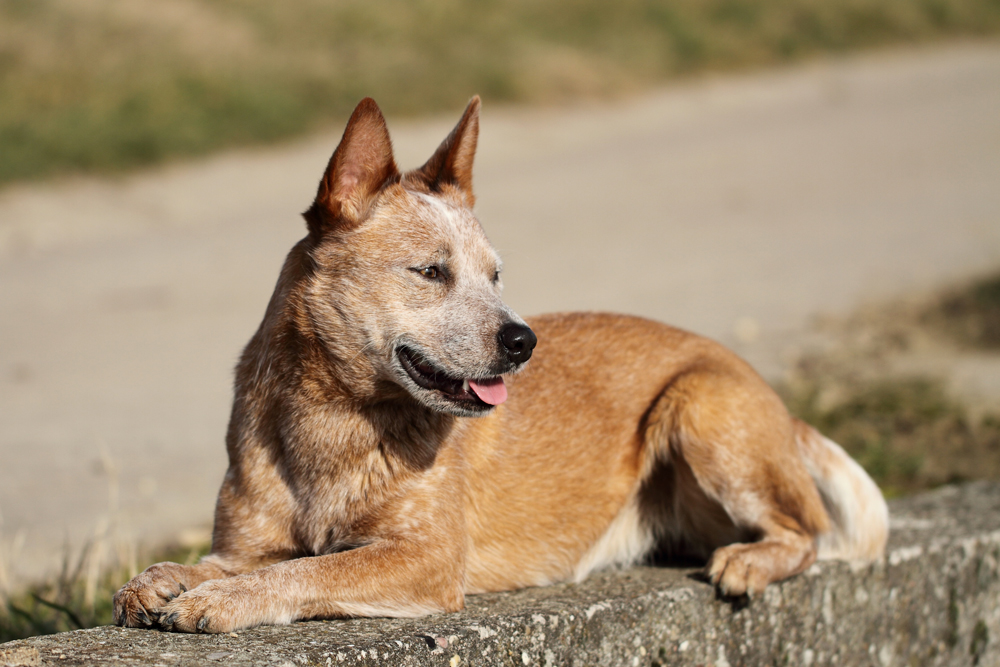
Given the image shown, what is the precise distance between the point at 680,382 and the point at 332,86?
10687 millimetres

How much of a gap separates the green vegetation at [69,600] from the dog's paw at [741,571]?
1933mm

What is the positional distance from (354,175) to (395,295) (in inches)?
16.0

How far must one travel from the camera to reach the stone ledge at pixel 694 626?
2738mm

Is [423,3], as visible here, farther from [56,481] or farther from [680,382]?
[680,382]

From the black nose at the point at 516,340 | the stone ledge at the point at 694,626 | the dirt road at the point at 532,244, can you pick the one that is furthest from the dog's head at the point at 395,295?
the dirt road at the point at 532,244

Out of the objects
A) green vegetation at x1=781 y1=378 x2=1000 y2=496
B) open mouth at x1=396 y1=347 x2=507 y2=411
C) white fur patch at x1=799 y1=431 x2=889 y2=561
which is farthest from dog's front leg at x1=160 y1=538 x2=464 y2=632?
green vegetation at x1=781 y1=378 x2=1000 y2=496

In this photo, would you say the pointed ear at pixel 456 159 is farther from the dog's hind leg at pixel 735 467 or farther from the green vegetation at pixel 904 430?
the green vegetation at pixel 904 430

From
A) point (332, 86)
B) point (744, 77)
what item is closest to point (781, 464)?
point (332, 86)

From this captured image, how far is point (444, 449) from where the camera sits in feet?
11.1

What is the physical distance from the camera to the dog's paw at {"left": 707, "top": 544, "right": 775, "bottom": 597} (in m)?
3.54

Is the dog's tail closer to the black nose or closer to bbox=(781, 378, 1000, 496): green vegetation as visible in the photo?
bbox=(781, 378, 1000, 496): green vegetation

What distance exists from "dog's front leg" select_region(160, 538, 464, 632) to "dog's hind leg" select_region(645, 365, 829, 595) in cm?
100

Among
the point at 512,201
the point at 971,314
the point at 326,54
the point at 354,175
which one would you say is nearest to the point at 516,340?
the point at 354,175

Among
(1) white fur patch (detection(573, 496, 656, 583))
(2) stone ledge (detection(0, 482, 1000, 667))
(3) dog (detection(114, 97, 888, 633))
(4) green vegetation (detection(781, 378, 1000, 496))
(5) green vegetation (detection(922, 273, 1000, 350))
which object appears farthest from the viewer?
(5) green vegetation (detection(922, 273, 1000, 350))
